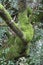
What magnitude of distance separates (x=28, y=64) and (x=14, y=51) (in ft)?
1.54

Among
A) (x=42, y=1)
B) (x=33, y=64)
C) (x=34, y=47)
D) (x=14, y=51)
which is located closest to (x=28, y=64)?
(x=33, y=64)

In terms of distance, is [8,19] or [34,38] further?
[34,38]

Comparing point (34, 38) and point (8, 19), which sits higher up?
point (8, 19)

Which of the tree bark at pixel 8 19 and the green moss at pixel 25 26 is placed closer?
the tree bark at pixel 8 19

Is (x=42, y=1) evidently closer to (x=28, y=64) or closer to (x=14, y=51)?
(x=28, y=64)

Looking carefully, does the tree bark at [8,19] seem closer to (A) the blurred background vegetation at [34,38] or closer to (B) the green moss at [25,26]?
(B) the green moss at [25,26]

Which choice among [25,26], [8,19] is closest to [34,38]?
[25,26]

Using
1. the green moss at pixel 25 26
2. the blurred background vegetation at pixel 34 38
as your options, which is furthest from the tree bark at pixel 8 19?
→ the blurred background vegetation at pixel 34 38

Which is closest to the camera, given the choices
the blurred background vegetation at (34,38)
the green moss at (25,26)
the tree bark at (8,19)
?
the tree bark at (8,19)

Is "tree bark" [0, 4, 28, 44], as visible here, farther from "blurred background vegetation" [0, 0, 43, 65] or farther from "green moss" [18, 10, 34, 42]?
"blurred background vegetation" [0, 0, 43, 65]


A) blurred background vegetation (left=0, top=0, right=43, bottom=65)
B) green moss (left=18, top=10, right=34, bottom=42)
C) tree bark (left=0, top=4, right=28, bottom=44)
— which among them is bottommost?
blurred background vegetation (left=0, top=0, right=43, bottom=65)

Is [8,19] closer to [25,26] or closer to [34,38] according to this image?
[25,26]

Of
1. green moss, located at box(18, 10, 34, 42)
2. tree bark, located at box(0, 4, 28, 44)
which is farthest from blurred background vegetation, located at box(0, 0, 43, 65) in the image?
tree bark, located at box(0, 4, 28, 44)

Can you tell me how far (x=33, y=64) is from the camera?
248 centimetres
